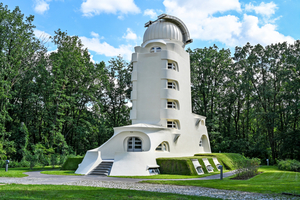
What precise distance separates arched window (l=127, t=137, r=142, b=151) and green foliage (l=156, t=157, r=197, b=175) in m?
2.61

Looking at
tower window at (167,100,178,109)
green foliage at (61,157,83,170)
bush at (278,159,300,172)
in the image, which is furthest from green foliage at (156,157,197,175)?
bush at (278,159,300,172)

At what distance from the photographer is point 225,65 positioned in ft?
131

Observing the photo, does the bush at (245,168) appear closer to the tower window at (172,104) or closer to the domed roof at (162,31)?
the tower window at (172,104)

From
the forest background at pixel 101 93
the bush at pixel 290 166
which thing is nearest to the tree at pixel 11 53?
the forest background at pixel 101 93

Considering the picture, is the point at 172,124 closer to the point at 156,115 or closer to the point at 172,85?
the point at 156,115

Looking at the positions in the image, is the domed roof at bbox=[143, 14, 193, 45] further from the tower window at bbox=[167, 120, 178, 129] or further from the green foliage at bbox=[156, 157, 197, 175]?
the green foliage at bbox=[156, 157, 197, 175]

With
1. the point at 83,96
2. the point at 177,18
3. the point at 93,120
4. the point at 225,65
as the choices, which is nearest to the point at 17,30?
the point at 83,96

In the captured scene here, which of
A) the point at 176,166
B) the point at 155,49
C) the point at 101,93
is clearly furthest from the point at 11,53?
the point at 176,166

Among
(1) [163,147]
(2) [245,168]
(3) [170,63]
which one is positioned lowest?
(2) [245,168]

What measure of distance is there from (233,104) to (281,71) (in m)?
10.9

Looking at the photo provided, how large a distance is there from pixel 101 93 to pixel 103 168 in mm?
22870

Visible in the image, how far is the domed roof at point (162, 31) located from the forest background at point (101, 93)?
35.4 ft

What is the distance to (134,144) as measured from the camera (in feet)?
75.8

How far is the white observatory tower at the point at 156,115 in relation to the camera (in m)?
20.4
